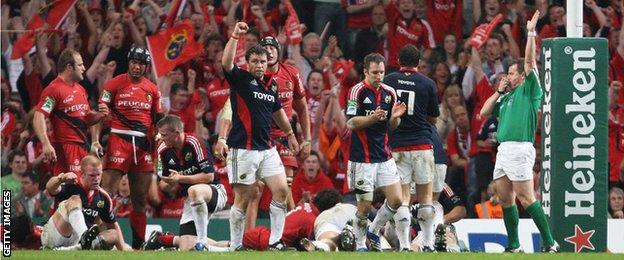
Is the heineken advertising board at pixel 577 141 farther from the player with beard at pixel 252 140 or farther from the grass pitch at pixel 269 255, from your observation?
the player with beard at pixel 252 140

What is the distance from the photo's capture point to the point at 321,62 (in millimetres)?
24109

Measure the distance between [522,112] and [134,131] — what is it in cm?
489

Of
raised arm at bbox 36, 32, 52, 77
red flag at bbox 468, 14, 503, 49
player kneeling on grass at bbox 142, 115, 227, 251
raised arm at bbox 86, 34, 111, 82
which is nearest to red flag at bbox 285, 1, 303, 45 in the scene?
red flag at bbox 468, 14, 503, 49

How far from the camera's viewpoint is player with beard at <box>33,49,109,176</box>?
19.9 meters

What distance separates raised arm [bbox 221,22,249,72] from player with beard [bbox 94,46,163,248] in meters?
2.77

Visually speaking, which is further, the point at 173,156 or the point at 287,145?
the point at 287,145

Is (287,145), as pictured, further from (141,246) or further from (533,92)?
(533,92)

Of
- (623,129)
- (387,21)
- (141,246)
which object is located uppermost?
(387,21)

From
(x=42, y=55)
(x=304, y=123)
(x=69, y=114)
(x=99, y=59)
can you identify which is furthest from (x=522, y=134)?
(x=42, y=55)

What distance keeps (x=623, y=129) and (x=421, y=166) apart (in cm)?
584

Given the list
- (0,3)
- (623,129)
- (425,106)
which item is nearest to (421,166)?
(425,106)

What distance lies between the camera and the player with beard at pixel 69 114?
783 inches

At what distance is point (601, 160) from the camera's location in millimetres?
18625

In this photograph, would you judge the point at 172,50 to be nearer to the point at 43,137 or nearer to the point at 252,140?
the point at 43,137
